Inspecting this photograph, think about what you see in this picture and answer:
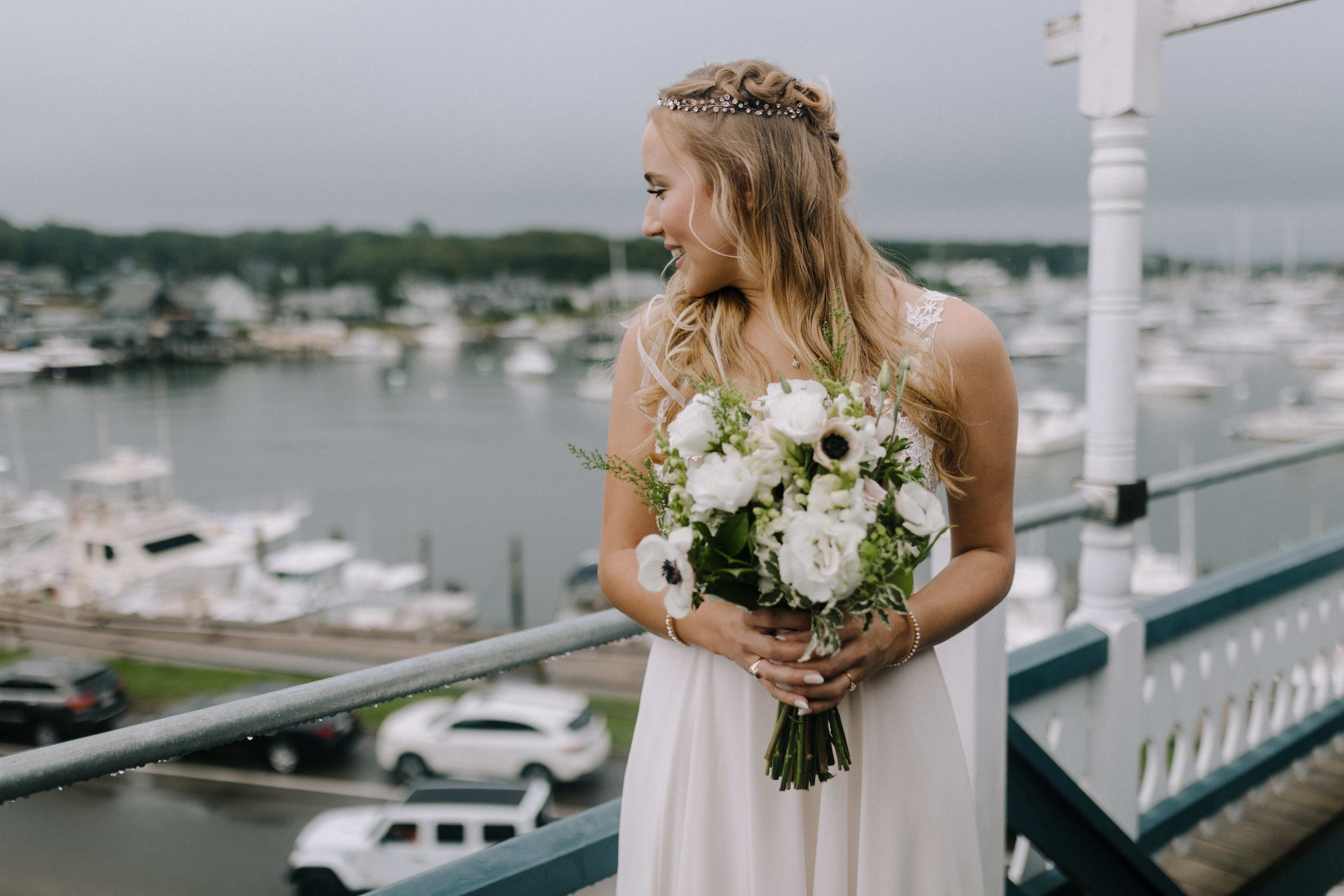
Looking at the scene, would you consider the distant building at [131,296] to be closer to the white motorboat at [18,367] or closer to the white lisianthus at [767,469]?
the white motorboat at [18,367]

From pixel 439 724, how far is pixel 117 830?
50.4 ft

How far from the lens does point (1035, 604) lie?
31.5m

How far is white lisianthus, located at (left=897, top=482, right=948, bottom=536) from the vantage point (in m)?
0.96

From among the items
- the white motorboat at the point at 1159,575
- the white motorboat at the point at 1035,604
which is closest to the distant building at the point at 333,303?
the white motorboat at the point at 1035,604

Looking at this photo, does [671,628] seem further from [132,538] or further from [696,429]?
[132,538]

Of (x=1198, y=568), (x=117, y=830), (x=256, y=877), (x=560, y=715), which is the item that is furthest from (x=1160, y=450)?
(x=117, y=830)

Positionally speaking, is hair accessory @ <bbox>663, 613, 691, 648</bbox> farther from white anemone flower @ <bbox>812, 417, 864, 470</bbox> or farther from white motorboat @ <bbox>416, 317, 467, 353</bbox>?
white motorboat @ <bbox>416, 317, 467, 353</bbox>

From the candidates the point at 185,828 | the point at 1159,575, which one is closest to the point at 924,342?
the point at 1159,575

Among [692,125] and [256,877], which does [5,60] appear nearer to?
[256,877]

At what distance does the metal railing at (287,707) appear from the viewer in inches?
37.1

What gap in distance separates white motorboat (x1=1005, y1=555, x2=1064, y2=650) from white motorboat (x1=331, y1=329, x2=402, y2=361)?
4787cm

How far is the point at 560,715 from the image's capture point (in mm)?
24188

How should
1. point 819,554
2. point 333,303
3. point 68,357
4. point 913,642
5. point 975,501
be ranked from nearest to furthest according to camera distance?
point 819,554, point 913,642, point 975,501, point 68,357, point 333,303

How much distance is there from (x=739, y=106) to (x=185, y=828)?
34937 millimetres
